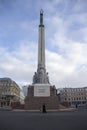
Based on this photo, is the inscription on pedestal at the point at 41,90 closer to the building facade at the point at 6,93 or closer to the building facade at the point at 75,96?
the building facade at the point at 6,93

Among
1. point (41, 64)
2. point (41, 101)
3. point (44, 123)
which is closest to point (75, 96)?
point (41, 64)

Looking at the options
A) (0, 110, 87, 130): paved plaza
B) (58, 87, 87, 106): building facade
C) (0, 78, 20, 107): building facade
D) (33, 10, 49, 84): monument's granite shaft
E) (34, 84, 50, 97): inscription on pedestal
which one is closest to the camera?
(0, 110, 87, 130): paved plaza

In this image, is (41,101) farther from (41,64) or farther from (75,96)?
(75,96)

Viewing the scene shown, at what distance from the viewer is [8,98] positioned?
116 metres

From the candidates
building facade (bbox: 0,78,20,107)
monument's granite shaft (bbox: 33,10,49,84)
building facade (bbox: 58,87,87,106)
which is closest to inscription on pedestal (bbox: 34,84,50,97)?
monument's granite shaft (bbox: 33,10,49,84)

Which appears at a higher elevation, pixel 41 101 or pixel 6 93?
pixel 6 93

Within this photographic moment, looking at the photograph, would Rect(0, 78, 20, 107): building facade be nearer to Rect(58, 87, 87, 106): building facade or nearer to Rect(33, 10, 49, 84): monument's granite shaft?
Rect(58, 87, 87, 106): building facade

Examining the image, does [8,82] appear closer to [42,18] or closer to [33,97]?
[42,18]

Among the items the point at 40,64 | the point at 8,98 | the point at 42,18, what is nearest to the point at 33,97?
the point at 40,64

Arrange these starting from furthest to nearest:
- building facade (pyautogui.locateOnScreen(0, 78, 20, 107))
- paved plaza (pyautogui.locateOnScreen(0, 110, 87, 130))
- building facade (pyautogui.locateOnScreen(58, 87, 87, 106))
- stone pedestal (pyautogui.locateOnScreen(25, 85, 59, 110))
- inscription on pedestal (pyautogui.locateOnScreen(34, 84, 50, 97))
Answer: building facade (pyautogui.locateOnScreen(58, 87, 87, 106)) → building facade (pyautogui.locateOnScreen(0, 78, 20, 107)) → inscription on pedestal (pyautogui.locateOnScreen(34, 84, 50, 97)) → stone pedestal (pyautogui.locateOnScreen(25, 85, 59, 110)) → paved plaza (pyautogui.locateOnScreen(0, 110, 87, 130))

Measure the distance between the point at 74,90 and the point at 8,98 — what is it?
5658 centimetres

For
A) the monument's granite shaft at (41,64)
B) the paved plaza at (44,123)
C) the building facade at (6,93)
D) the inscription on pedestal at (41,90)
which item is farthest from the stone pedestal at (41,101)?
the building facade at (6,93)

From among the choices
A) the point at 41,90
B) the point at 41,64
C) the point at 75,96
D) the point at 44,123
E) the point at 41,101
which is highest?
the point at 41,64

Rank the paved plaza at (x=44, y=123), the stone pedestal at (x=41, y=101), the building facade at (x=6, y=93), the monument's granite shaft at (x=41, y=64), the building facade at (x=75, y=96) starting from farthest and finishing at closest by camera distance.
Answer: the building facade at (x=75, y=96)
the building facade at (x=6, y=93)
the monument's granite shaft at (x=41, y=64)
the stone pedestal at (x=41, y=101)
the paved plaza at (x=44, y=123)
